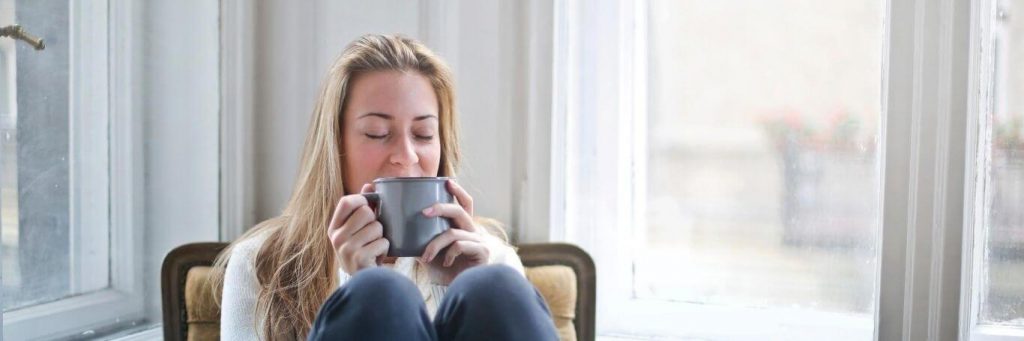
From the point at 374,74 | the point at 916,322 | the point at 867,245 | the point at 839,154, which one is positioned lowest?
the point at 916,322

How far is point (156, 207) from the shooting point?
6.32 feet

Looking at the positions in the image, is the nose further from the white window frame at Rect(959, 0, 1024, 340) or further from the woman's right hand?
the white window frame at Rect(959, 0, 1024, 340)

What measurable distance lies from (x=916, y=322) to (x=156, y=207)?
1514mm

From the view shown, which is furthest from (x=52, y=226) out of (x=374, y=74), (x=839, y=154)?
(x=839, y=154)

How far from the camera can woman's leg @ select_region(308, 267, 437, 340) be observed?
1.05m

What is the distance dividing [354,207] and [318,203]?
312mm

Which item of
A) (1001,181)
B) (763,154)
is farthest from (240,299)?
(1001,181)

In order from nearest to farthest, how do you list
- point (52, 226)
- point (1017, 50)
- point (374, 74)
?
point (374, 74) < point (1017, 50) < point (52, 226)

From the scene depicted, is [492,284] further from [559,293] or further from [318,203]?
[559,293]

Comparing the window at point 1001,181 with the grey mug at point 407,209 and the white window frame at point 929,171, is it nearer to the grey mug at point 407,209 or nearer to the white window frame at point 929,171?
the white window frame at point 929,171

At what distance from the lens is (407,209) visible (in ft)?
3.84

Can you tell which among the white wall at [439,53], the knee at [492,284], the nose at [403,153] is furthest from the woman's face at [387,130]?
the white wall at [439,53]

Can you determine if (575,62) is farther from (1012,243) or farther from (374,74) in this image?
(1012,243)

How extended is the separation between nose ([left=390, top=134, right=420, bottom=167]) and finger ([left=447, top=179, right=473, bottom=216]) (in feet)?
0.51
